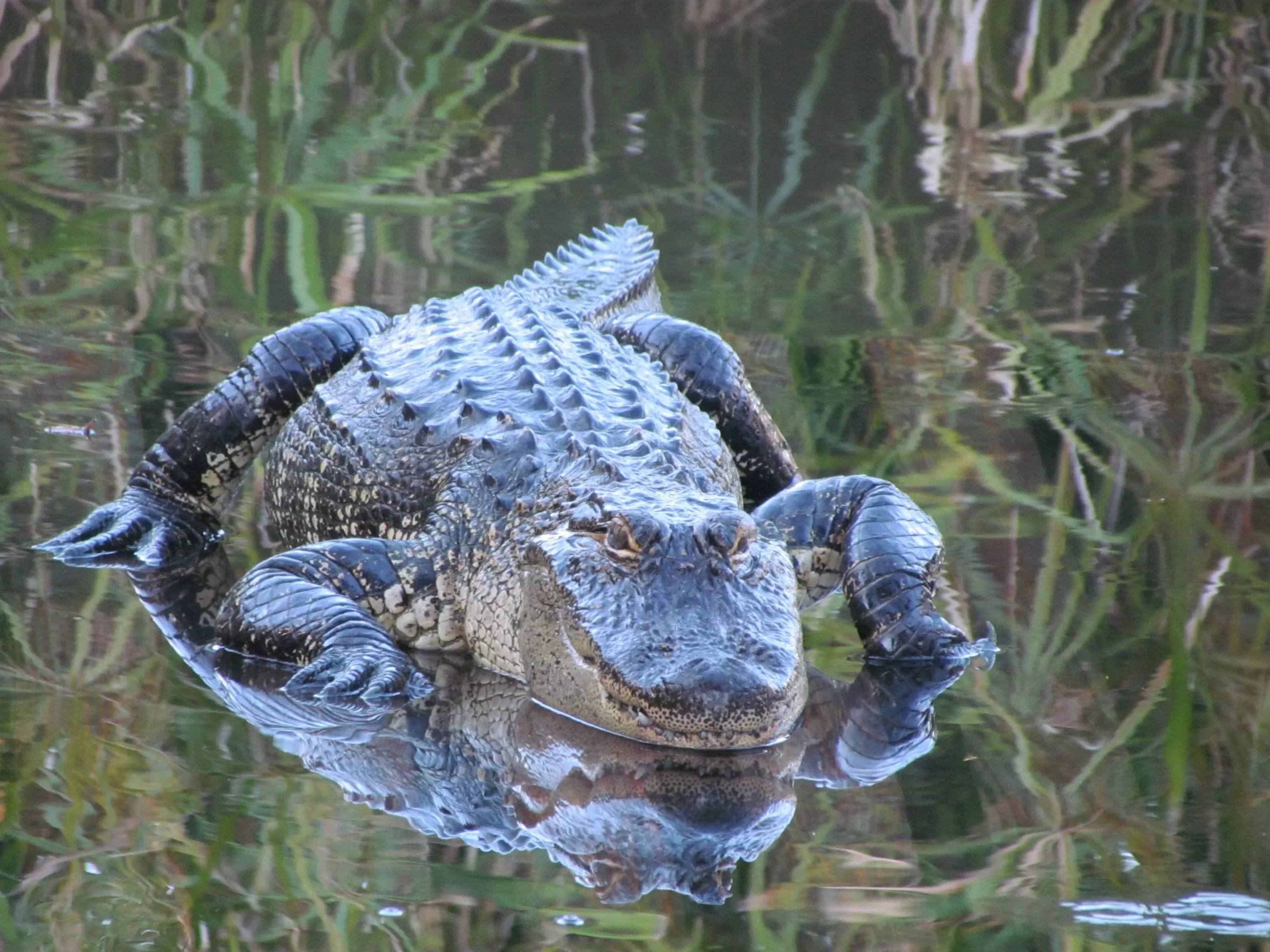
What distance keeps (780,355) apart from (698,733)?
4092 mm

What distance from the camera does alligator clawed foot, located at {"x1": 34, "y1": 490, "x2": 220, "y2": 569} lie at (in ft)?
16.0

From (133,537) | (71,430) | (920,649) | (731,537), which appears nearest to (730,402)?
(920,649)

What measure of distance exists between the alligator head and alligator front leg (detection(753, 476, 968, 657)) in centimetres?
40

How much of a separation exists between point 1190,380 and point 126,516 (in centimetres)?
443

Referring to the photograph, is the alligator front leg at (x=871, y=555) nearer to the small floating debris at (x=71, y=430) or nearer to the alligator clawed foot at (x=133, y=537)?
the alligator clawed foot at (x=133, y=537)

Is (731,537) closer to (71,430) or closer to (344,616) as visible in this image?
(344,616)

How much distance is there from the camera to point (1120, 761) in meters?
3.59

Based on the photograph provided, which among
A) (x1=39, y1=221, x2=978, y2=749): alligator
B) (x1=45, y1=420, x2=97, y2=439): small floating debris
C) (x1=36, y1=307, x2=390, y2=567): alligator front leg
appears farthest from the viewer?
(x1=45, y1=420, x2=97, y2=439): small floating debris

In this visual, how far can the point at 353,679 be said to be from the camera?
3.76 metres

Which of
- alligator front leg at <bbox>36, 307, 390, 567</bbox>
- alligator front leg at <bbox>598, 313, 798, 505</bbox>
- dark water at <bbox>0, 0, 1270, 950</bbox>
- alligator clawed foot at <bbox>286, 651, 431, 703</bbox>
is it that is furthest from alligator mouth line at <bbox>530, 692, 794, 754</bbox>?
alligator front leg at <bbox>36, 307, 390, 567</bbox>

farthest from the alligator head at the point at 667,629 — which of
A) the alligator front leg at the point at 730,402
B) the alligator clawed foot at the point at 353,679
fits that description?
the alligator front leg at the point at 730,402

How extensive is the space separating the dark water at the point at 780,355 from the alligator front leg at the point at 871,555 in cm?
14

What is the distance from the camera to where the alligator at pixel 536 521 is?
3.55 metres

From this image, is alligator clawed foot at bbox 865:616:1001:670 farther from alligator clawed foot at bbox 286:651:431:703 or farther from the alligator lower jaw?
alligator clawed foot at bbox 286:651:431:703
